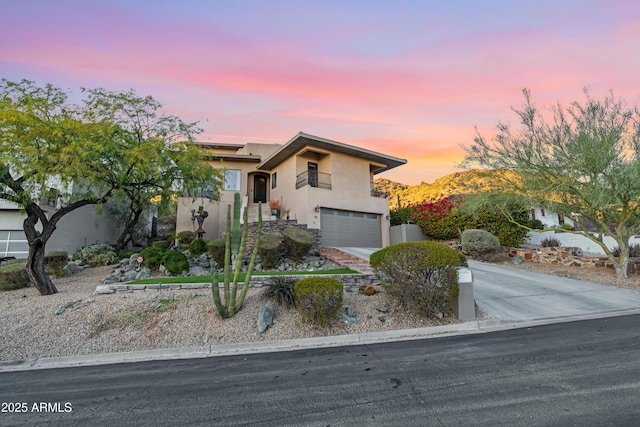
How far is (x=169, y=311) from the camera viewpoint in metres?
6.92

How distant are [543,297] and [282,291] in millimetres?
7444

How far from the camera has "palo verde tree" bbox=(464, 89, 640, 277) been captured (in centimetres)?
1031

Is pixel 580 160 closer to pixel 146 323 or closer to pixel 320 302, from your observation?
pixel 320 302

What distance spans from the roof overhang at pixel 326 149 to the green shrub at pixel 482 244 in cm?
703

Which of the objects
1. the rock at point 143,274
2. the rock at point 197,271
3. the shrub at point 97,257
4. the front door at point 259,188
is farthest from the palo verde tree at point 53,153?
the front door at point 259,188

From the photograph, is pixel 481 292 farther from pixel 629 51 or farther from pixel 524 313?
pixel 629 51

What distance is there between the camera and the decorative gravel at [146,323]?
233 inches

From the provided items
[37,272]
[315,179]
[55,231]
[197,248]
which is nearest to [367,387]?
[37,272]

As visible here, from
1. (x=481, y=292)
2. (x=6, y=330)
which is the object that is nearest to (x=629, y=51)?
(x=481, y=292)

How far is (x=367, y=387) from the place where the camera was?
3891mm

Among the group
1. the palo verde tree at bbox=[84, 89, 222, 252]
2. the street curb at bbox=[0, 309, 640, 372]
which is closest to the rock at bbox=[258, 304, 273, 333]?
the street curb at bbox=[0, 309, 640, 372]

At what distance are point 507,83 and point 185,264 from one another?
1461 centimetres

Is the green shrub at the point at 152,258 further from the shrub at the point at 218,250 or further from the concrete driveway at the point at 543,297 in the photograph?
the concrete driveway at the point at 543,297

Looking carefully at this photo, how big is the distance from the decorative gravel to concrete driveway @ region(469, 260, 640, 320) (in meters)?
2.10
